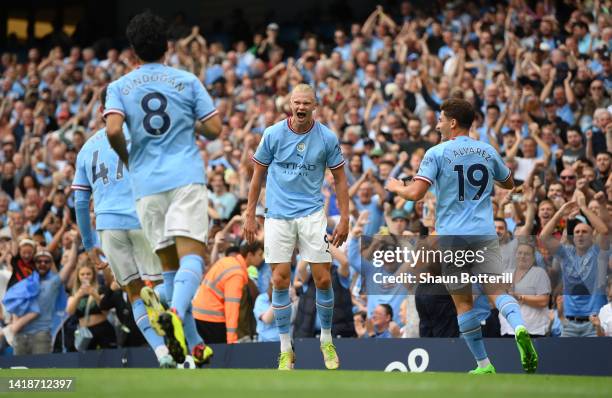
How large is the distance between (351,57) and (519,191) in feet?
24.2

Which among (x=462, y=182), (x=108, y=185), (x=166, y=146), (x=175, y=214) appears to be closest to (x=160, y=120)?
(x=166, y=146)

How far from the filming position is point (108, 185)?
10.2 meters

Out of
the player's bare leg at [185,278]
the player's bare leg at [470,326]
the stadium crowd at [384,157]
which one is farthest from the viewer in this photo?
the stadium crowd at [384,157]

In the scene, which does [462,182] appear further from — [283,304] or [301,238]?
[283,304]

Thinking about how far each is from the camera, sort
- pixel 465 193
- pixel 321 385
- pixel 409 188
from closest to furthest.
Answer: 1. pixel 321 385
2. pixel 409 188
3. pixel 465 193

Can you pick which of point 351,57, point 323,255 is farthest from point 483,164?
point 351,57

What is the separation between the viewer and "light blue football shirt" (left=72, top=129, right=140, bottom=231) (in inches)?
400

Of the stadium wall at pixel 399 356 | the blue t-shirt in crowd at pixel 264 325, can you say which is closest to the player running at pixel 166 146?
the stadium wall at pixel 399 356

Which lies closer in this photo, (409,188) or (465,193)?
(409,188)

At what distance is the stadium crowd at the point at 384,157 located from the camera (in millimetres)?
12375

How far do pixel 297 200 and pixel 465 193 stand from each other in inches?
59.7

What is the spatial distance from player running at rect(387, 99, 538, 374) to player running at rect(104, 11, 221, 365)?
6.90 ft

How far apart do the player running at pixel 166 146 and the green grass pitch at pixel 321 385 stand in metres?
1.14

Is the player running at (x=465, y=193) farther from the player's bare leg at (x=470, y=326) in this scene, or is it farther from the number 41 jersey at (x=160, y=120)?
the number 41 jersey at (x=160, y=120)
